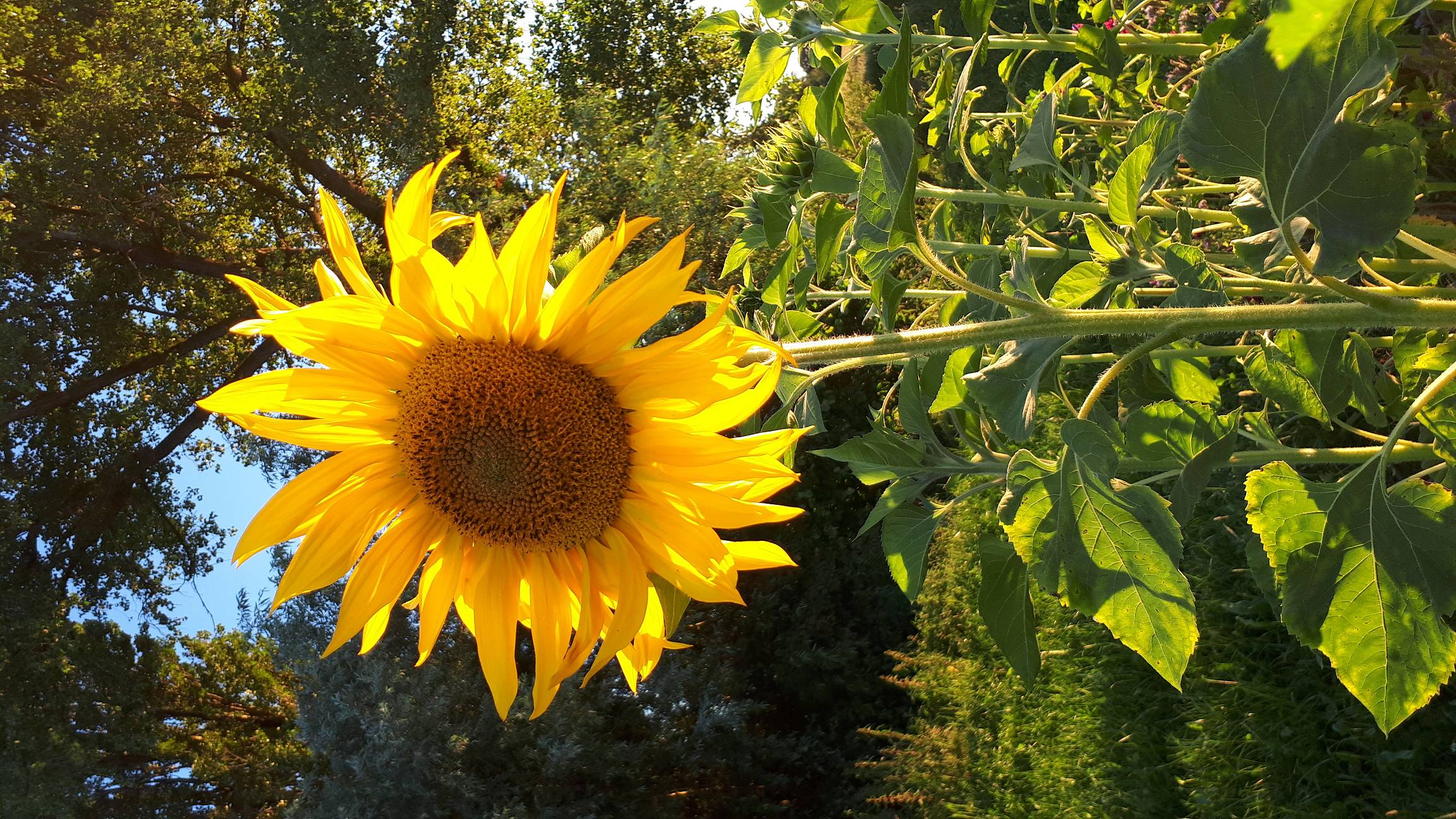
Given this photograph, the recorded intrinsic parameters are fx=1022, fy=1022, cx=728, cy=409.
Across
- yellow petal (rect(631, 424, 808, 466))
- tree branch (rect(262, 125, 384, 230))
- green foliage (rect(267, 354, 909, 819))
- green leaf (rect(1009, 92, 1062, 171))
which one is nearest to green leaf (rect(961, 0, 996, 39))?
green leaf (rect(1009, 92, 1062, 171))

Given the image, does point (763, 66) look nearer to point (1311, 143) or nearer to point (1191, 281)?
point (1191, 281)

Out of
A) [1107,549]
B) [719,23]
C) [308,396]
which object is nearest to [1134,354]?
[1107,549]

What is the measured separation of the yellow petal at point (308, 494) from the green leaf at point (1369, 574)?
3.21 ft

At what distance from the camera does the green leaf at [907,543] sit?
165 centimetres

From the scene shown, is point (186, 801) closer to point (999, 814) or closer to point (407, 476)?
point (999, 814)

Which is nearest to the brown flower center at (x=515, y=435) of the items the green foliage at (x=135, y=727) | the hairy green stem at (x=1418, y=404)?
the hairy green stem at (x=1418, y=404)

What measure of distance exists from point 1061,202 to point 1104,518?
0.72 meters

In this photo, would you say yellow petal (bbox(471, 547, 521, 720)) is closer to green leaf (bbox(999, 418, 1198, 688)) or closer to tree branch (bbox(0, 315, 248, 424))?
green leaf (bbox(999, 418, 1198, 688))

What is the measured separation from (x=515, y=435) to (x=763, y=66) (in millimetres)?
1089

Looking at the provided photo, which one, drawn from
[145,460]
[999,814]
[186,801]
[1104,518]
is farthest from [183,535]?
[1104,518]

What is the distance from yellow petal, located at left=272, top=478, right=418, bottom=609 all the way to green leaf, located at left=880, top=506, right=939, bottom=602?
808 mm

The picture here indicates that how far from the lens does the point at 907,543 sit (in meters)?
1.69

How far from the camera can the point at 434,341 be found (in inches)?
43.1

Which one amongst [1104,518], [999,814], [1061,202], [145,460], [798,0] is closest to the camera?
[1104,518]
